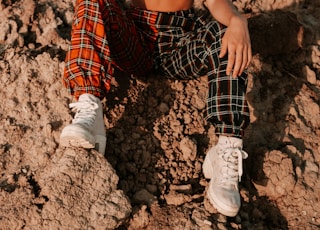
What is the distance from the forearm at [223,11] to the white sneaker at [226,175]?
512 mm

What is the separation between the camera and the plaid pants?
184 cm

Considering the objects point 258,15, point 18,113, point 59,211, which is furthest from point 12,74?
point 258,15

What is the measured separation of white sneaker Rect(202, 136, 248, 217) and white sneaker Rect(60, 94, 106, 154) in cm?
50

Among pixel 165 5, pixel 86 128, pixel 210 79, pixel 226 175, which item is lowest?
pixel 226 175

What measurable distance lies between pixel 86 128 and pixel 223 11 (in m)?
0.78

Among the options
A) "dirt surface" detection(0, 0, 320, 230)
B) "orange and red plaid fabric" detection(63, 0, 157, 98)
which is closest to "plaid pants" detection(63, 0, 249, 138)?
"orange and red plaid fabric" detection(63, 0, 157, 98)

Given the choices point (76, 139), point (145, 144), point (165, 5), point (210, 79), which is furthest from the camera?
point (165, 5)

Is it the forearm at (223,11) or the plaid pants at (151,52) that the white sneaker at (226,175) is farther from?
the forearm at (223,11)

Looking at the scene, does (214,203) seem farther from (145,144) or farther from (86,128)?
(86,128)

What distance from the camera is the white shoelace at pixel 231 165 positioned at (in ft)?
6.02

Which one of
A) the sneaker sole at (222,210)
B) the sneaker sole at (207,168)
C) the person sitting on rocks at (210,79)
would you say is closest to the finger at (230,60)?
the person sitting on rocks at (210,79)

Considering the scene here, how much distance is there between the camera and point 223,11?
1926mm

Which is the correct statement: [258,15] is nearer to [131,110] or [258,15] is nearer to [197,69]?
[197,69]

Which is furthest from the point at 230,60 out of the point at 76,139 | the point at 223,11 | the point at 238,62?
the point at 76,139
